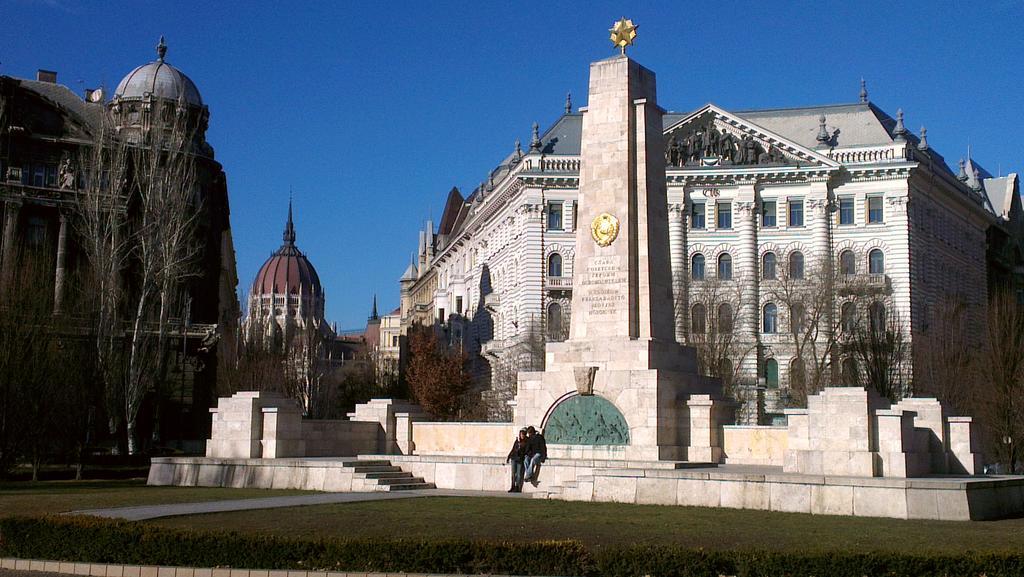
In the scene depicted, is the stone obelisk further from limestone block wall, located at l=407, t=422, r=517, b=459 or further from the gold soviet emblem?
limestone block wall, located at l=407, t=422, r=517, b=459

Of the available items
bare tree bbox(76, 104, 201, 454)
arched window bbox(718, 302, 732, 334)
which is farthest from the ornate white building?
bare tree bbox(76, 104, 201, 454)

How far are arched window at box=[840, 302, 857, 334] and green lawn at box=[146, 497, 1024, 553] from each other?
43.3 metres

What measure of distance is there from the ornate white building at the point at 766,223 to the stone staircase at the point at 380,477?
4294cm

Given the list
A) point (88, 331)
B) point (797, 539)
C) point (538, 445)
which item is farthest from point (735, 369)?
point (797, 539)

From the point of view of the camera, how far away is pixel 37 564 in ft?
55.9

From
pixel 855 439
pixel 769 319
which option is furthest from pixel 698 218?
pixel 855 439

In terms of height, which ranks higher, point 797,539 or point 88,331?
point 88,331

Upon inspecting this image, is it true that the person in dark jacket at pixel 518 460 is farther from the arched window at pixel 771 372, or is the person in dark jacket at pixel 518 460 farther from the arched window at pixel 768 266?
the arched window at pixel 768 266

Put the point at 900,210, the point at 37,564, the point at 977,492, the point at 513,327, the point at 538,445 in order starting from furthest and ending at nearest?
1. the point at 513,327
2. the point at 900,210
3. the point at 538,445
4. the point at 977,492
5. the point at 37,564

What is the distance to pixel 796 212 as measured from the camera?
8531cm

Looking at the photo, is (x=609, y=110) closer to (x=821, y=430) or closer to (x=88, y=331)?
(x=821, y=430)

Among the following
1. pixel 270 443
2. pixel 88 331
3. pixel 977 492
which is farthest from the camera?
pixel 88 331

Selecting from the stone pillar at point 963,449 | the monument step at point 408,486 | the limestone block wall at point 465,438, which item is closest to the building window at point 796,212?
the limestone block wall at point 465,438

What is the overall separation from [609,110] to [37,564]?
2078 cm
